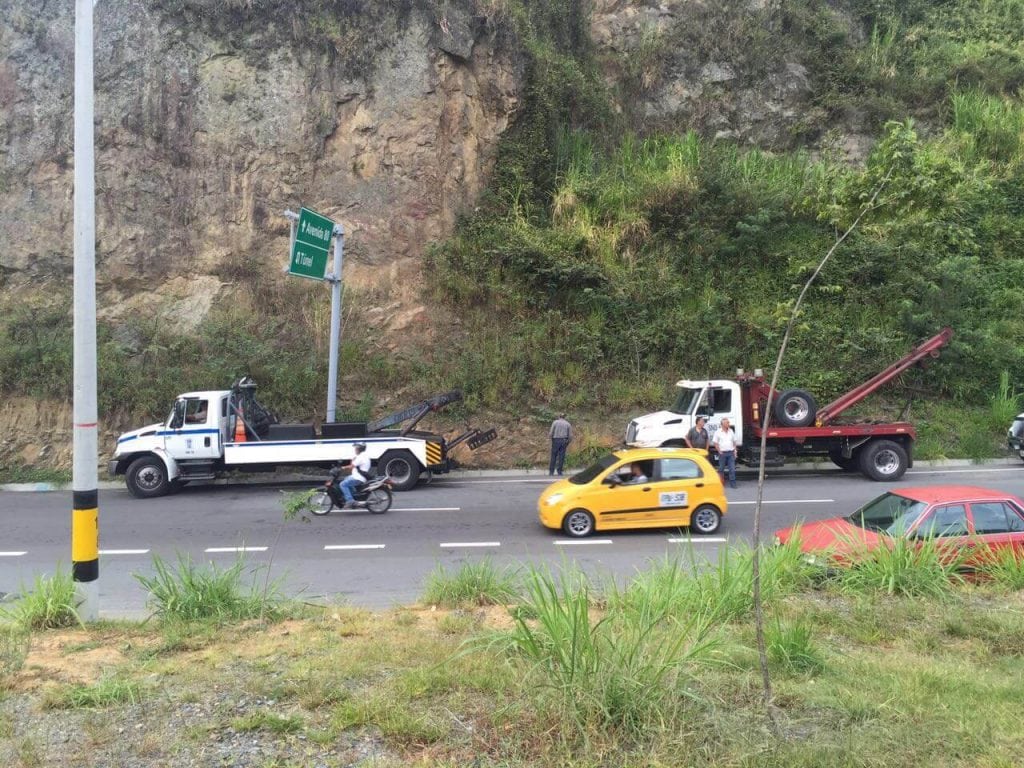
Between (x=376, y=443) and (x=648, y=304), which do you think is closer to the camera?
(x=376, y=443)

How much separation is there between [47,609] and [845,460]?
1674 cm

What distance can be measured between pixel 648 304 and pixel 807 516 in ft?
36.1

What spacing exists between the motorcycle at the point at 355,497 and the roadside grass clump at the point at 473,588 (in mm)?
6659

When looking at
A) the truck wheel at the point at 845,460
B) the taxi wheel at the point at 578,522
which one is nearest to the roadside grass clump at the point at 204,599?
the taxi wheel at the point at 578,522

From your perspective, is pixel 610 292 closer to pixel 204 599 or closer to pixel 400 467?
pixel 400 467

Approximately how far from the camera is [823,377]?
22.5 meters

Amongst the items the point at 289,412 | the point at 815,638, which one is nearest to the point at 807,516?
the point at 815,638

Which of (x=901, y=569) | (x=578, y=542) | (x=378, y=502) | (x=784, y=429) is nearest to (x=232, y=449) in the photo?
(x=378, y=502)

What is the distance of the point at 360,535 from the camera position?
40.8 ft

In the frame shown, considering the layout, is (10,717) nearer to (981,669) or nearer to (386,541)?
(981,669)

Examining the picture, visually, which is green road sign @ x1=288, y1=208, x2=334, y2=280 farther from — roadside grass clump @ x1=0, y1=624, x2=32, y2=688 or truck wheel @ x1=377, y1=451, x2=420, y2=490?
roadside grass clump @ x1=0, y1=624, x2=32, y2=688

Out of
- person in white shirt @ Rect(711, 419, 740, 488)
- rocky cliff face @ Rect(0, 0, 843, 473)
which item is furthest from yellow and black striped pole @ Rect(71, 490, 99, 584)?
rocky cliff face @ Rect(0, 0, 843, 473)

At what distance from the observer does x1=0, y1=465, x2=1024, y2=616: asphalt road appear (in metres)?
9.65

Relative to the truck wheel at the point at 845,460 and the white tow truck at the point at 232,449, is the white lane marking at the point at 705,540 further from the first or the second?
the truck wheel at the point at 845,460
